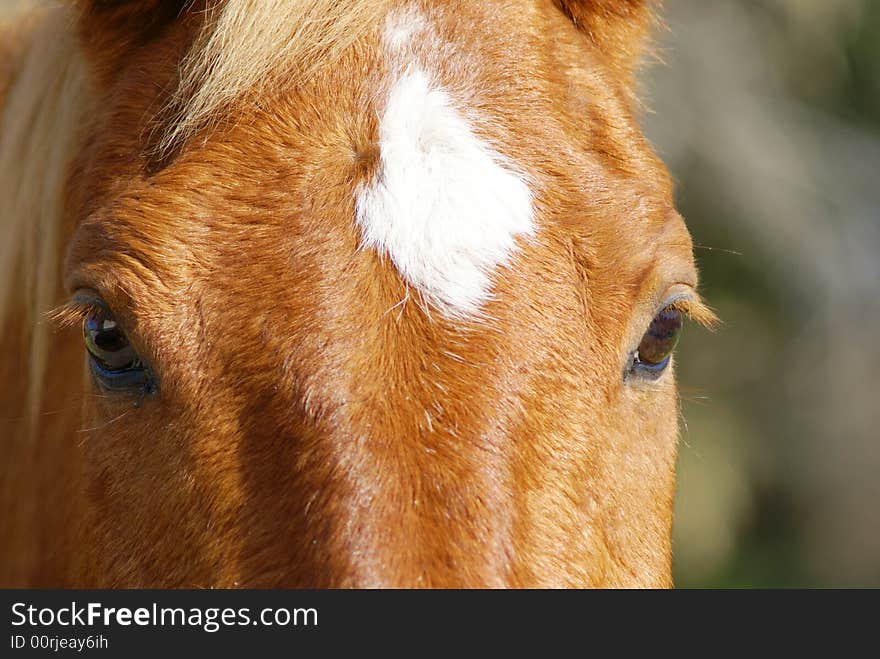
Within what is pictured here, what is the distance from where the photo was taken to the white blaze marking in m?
Answer: 1.63

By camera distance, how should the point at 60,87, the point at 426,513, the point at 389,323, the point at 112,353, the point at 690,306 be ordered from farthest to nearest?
1. the point at 60,87
2. the point at 690,306
3. the point at 112,353
4. the point at 389,323
5. the point at 426,513

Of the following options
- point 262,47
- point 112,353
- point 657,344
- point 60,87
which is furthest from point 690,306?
point 60,87

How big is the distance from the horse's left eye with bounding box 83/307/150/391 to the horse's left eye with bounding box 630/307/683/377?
0.92m

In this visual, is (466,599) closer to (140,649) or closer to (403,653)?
(403,653)

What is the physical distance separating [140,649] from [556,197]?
43.4 inches

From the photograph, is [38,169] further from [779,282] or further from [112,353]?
[779,282]

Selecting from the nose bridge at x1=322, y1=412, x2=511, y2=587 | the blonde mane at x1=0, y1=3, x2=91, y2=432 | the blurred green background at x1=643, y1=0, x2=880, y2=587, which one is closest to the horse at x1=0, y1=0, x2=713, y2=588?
the nose bridge at x1=322, y1=412, x2=511, y2=587

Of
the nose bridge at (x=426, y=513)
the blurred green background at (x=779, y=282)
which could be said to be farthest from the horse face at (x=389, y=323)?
the blurred green background at (x=779, y=282)

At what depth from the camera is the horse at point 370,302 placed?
154cm

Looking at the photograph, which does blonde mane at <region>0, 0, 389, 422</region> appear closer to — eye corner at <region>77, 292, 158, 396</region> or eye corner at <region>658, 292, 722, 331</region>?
eye corner at <region>77, 292, 158, 396</region>

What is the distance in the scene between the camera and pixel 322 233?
1654 millimetres

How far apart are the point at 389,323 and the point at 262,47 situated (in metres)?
0.62

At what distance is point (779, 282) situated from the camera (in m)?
7.52

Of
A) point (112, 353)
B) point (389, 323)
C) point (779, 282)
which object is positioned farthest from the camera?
point (779, 282)
